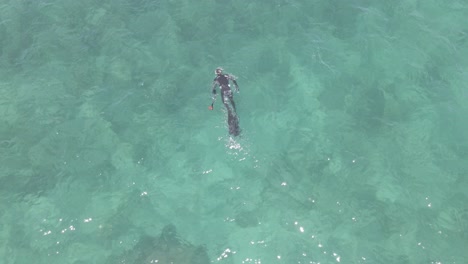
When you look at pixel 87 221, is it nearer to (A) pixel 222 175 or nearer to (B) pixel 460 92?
(A) pixel 222 175

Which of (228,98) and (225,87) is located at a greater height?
(225,87)

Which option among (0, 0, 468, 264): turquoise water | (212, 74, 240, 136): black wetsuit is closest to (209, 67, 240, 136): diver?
(212, 74, 240, 136): black wetsuit

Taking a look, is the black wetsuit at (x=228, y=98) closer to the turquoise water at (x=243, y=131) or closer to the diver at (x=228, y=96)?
A: the diver at (x=228, y=96)

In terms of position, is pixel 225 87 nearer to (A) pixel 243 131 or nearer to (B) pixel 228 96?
(B) pixel 228 96

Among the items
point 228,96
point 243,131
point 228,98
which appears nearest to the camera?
point 243,131

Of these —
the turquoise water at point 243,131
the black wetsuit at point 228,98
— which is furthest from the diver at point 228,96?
the turquoise water at point 243,131

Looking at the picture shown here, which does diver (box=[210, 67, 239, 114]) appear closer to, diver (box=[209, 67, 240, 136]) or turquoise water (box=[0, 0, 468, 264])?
diver (box=[209, 67, 240, 136])

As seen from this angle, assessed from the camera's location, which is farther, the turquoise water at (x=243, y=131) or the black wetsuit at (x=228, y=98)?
the black wetsuit at (x=228, y=98)

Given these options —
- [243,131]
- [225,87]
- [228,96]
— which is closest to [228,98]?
[228,96]
